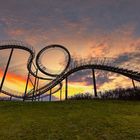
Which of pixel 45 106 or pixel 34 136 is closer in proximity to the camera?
pixel 34 136

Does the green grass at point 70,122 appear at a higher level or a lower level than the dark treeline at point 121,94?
lower

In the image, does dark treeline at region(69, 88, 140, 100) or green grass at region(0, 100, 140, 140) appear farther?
dark treeline at region(69, 88, 140, 100)

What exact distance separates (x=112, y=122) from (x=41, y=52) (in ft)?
115

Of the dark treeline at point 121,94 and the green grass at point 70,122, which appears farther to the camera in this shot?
the dark treeline at point 121,94

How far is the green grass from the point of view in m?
16.6

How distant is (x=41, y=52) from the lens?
174 feet

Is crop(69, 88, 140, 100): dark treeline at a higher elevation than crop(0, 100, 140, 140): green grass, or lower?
higher

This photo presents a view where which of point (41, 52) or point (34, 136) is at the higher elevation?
point (41, 52)

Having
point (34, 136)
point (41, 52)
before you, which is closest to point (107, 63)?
point (41, 52)

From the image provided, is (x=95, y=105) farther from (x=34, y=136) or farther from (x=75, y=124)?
(x=34, y=136)

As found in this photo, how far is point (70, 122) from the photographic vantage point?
19.4 metres

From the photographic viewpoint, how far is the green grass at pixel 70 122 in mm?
16594

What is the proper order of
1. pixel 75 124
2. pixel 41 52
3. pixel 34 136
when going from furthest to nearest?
pixel 41 52
pixel 75 124
pixel 34 136

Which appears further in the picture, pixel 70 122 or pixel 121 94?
pixel 121 94
